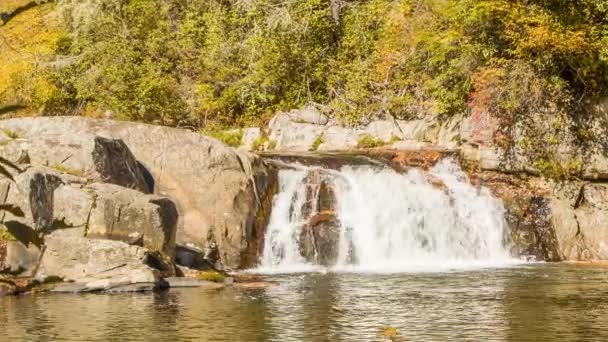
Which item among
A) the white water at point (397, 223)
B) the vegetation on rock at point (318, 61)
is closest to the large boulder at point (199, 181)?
the white water at point (397, 223)

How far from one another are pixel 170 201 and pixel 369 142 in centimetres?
1340

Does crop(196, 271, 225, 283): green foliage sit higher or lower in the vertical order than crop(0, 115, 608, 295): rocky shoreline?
lower

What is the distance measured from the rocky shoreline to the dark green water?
1.42m

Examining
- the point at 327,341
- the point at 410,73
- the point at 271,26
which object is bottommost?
the point at 327,341

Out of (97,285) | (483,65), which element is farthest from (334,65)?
(97,285)

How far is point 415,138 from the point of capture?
33.8 metres

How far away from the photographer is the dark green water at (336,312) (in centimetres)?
1333

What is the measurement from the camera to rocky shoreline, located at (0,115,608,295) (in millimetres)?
19500

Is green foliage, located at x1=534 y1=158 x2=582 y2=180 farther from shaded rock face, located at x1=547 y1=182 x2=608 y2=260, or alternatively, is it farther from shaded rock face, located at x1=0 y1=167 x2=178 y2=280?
shaded rock face, located at x1=0 y1=167 x2=178 y2=280

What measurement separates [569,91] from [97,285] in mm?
17098

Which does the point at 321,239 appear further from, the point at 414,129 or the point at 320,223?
the point at 414,129

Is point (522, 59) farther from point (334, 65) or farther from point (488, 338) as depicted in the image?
point (488, 338)

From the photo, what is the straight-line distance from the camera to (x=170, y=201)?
22.5m

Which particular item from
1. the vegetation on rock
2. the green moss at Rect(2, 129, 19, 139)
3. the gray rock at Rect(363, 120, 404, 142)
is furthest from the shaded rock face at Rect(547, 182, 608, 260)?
the green moss at Rect(2, 129, 19, 139)
